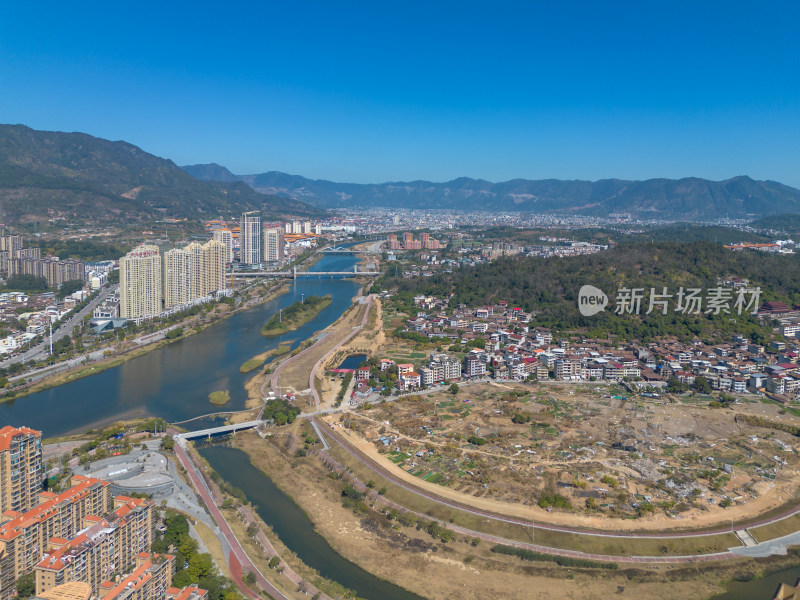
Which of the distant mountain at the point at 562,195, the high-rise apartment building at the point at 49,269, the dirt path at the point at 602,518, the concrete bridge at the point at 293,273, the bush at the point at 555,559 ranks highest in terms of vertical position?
the distant mountain at the point at 562,195

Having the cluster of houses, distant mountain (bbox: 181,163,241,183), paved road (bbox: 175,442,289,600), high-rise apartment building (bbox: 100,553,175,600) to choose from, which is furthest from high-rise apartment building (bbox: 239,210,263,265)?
distant mountain (bbox: 181,163,241,183)

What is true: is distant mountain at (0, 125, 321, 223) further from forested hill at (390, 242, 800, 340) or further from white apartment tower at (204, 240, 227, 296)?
forested hill at (390, 242, 800, 340)

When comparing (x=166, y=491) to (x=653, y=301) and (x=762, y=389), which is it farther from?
(x=653, y=301)

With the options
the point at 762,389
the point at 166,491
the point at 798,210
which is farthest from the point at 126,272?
the point at 798,210

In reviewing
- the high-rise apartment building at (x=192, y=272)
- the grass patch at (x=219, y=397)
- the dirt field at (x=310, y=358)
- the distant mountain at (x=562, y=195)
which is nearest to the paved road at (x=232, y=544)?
the grass patch at (x=219, y=397)

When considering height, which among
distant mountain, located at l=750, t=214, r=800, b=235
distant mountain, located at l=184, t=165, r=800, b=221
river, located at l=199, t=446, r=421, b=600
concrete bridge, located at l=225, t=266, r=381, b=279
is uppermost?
distant mountain, located at l=184, t=165, r=800, b=221

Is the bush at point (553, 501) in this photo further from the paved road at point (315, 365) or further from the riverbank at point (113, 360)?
the riverbank at point (113, 360)

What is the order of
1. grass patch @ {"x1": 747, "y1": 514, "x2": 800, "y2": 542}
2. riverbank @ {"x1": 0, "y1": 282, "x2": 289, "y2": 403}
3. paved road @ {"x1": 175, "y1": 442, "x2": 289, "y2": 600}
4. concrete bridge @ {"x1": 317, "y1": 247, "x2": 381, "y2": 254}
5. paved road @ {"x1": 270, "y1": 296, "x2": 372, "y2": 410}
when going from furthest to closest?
concrete bridge @ {"x1": 317, "y1": 247, "x2": 381, "y2": 254}
riverbank @ {"x1": 0, "y1": 282, "x2": 289, "y2": 403}
paved road @ {"x1": 270, "y1": 296, "x2": 372, "y2": 410}
grass patch @ {"x1": 747, "y1": 514, "x2": 800, "y2": 542}
paved road @ {"x1": 175, "y1": 442, "x2": 289, "y2": 600}
